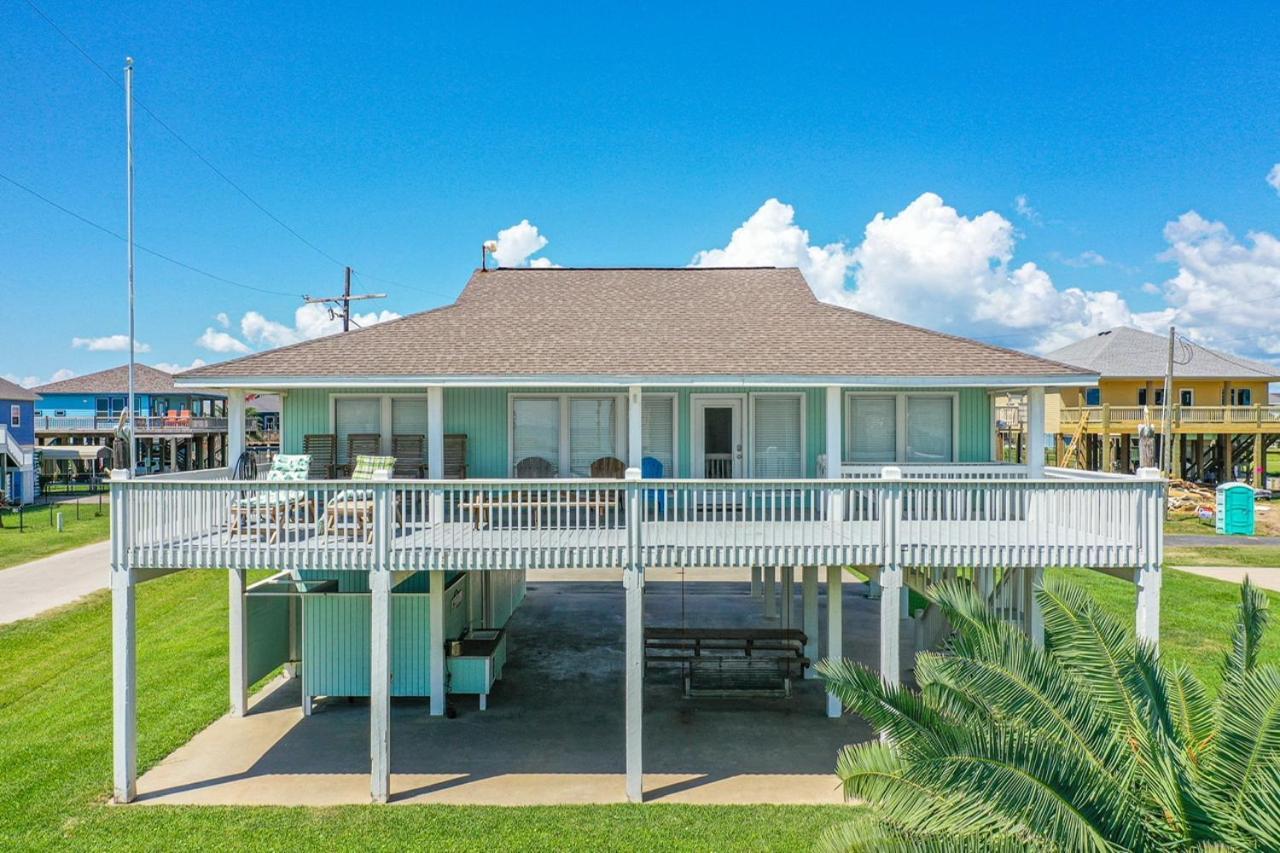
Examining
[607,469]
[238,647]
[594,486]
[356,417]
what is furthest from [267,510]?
[607,469]

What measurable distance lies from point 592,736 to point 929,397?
8.26 metres

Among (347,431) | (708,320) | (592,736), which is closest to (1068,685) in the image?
(592,736)

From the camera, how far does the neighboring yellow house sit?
3512 centimetres

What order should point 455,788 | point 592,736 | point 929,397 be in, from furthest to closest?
point 929,397, point 592,736, point 455,788

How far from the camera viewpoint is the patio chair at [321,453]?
12703mm

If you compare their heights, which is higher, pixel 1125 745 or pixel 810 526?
pixel 810 526

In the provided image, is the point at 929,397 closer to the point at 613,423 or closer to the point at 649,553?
the point at 613,423

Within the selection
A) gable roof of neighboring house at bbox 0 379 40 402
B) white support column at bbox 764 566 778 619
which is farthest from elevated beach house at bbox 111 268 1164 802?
gable roof of neighboring house at bbox 0 379 40 402

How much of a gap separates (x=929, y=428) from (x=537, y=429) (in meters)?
7.18

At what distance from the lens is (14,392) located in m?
44.3

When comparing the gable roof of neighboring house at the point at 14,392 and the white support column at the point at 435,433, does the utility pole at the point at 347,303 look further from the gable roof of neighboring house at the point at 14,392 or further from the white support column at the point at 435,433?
the gable roof of neighboring house at the point at 14,392

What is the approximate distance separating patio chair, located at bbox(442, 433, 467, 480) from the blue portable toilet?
30.0 m

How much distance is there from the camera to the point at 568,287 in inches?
619

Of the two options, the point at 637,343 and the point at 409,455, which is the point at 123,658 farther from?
the point at 637,343
